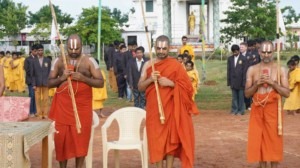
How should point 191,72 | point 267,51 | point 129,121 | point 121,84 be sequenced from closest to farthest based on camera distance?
point 267,51, point 129,121, point 191,72, point 121,84

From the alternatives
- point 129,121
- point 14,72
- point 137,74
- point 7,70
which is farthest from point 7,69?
point 129,121

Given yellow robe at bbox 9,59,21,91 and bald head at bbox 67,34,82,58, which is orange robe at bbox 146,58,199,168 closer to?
bald head at bbox 67,34,82,58

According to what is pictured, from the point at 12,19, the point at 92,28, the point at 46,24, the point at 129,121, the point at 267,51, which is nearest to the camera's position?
the point at 267,51

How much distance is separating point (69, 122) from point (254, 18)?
2673 cm

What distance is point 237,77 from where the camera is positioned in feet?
49.5

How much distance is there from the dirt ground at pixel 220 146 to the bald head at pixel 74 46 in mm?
2066

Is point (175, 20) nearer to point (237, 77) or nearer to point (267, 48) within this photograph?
point (237, 77)

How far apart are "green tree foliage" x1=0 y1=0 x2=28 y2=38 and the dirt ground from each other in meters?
40.0

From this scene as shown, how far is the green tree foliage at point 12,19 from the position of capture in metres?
52.4

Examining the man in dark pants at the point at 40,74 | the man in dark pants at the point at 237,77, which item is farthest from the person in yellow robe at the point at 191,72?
the man in dark pants at the point at 40,74

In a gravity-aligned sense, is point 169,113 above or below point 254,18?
below

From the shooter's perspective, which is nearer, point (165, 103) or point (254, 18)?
point (165, 103)

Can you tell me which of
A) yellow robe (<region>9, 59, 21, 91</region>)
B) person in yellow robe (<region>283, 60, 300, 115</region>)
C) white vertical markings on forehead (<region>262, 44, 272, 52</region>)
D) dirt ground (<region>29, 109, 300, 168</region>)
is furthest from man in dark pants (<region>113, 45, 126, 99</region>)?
white vertical markings on forehead (<region>262, 44, 272, 52</region>)

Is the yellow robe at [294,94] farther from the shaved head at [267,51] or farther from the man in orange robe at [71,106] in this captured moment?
the man in orange robe at [71,106]
